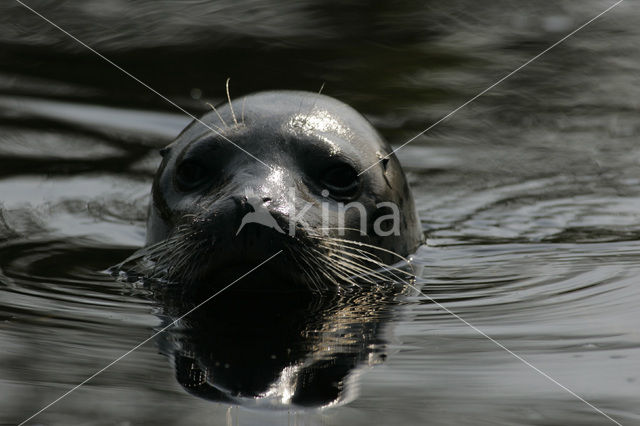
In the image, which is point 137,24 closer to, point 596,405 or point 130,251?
point 130,251

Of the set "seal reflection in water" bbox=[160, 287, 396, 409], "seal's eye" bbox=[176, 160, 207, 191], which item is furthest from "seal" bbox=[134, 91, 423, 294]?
"seal reflection in water" bbox=[160, 287, 396, 409]

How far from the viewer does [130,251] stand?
5.18 metres

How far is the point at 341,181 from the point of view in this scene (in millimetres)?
4512

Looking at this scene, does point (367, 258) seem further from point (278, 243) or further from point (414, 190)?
point (414, 190)

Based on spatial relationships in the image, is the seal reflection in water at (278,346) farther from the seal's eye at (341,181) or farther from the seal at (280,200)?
the seal's eye at (341,181)

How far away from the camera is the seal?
12.7 feet

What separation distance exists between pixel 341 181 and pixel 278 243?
777mm

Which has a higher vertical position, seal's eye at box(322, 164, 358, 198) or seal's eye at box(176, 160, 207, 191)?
seal's eye at box(176, 160, 207, 191)

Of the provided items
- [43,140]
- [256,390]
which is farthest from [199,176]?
[43,140]

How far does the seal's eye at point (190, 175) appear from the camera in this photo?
14.7 ft

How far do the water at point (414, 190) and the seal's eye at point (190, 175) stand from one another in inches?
19.6

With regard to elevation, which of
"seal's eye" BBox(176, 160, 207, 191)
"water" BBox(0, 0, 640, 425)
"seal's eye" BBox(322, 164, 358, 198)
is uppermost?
"seal's eye" BBox(176, 160, 207, 191)

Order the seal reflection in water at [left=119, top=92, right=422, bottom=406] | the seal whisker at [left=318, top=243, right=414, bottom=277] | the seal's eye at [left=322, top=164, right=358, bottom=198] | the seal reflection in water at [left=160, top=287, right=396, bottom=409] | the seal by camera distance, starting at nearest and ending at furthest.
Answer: the seal reflection in water at [left=160, top=287, right=396, bottom=409] < the seal reflection in water at [left=119, top=92, right=422, bottom=406] < the seal < the seal whisker at [left=318, top=243, right=414, bottom=277] < the seal's eye at [left=322, top=164, right=358, bottom=198]

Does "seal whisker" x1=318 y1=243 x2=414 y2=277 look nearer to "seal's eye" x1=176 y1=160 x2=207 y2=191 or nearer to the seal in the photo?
the seal
